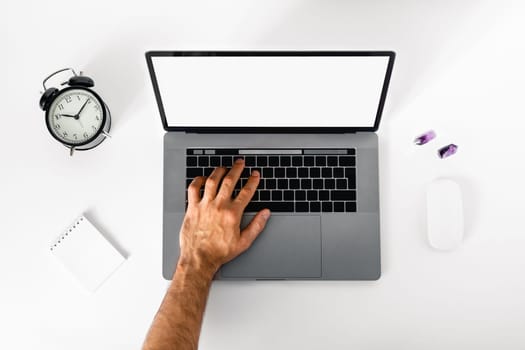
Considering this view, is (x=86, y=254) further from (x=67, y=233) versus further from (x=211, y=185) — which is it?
(x=211, y=185)

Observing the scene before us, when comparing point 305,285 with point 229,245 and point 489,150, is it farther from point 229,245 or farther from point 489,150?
point 489,150

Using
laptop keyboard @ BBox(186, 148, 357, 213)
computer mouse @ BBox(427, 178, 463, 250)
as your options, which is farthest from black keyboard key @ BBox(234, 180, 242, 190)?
computer mouse @ BBox(427, 178, 463, 250)

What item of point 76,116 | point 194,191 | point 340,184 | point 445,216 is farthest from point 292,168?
point 76,116

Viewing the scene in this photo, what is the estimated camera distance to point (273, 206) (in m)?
1.01

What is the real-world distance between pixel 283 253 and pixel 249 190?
155mm

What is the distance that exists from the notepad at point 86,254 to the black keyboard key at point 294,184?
1.33ft

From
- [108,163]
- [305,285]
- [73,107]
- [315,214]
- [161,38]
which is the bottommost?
[305,285]

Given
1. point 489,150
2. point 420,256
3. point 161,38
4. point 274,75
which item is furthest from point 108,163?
point 489,150

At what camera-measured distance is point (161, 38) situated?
1.08 meters

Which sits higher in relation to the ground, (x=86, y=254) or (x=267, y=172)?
(x=267, y=172)

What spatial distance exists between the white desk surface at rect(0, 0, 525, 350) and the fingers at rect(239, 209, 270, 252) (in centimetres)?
10

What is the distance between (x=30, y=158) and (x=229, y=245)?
1.65 ft

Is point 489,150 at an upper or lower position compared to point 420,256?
upper

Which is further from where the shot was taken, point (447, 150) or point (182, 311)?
point (447, 150)
